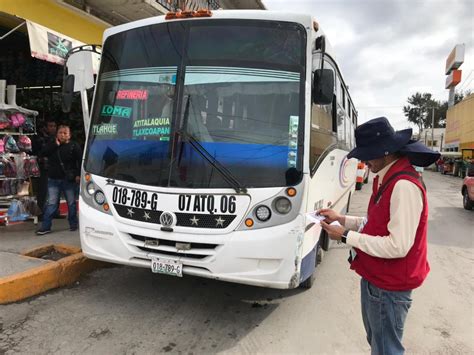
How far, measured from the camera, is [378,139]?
7.75 ft

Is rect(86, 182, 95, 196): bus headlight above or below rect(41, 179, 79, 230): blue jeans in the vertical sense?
above

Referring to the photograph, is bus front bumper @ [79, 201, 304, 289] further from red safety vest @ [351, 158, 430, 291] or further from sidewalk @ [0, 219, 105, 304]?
sidewalk @ [0, 219, 105, 304]

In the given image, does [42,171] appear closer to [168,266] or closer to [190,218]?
[168,266]

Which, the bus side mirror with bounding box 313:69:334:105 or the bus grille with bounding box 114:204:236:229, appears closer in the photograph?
the bus grille with bounding box 114:204:236:229

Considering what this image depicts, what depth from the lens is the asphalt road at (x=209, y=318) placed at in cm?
359

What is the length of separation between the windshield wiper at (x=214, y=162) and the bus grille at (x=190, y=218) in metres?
0.27

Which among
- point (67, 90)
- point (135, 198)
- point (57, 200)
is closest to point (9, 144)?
point (57, 200)

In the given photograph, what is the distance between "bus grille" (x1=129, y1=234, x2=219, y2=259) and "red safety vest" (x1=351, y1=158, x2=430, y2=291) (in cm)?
167

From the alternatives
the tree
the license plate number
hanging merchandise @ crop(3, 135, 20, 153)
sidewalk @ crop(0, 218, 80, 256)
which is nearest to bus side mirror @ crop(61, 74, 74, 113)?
the license plate number

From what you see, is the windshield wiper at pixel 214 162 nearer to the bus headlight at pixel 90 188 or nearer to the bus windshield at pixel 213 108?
the bus windshield at pixel 213 108

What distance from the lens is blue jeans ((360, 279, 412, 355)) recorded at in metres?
2.32

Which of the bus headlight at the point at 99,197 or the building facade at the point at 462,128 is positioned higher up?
the building facade at the point at 462,128

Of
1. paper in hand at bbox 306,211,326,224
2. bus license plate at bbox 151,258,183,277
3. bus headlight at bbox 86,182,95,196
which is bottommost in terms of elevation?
bus license plate at bbox 151,258,183,277

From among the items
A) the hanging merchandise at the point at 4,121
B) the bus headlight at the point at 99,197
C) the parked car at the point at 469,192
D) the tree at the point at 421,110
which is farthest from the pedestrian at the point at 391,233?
the tree at the point at 421,110
